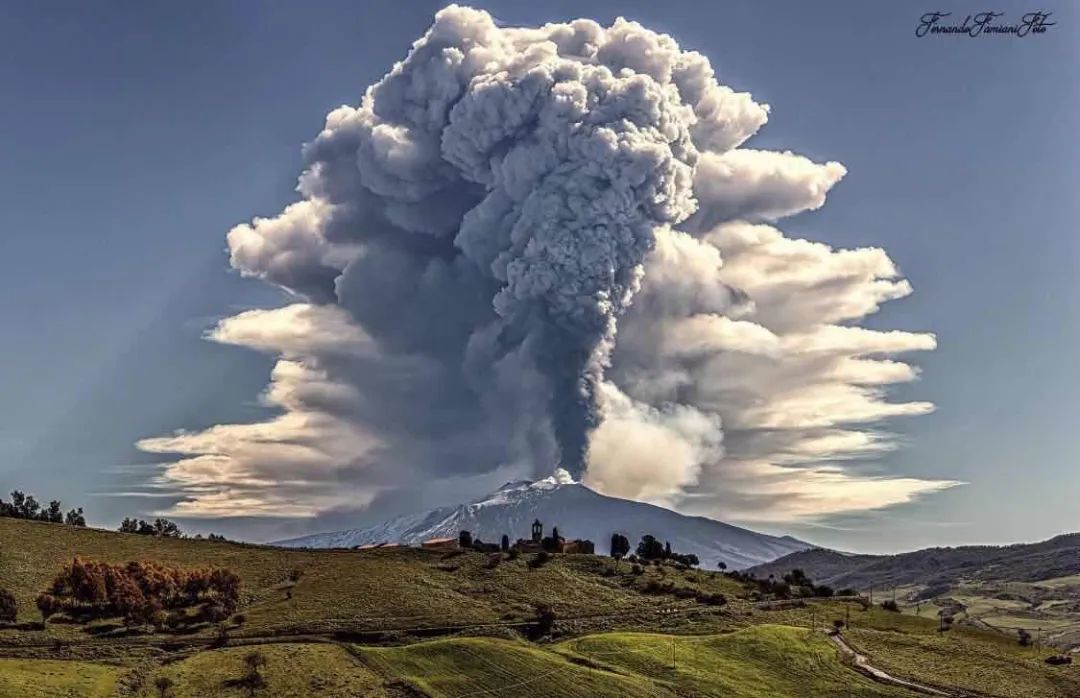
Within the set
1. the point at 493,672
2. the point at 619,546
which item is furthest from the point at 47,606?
the point at 619,546

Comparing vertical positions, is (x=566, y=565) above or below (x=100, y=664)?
above

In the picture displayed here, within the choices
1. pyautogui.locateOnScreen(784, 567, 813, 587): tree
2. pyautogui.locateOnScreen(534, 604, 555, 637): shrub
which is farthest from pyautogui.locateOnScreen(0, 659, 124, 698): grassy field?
pyautogui.locateOnScreen(784, 567, 813, 587): tree

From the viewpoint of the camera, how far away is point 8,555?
412ft

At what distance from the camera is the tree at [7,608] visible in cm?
10044

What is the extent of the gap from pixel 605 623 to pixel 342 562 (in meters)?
40.7

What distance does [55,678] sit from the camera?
78.7 metres

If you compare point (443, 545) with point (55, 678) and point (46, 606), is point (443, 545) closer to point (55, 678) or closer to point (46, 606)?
point (46, 606)

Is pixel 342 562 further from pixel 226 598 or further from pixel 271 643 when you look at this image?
pixel 271 643

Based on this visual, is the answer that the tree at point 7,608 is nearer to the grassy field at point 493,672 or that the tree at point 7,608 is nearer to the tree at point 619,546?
the grassy field at point 493,672

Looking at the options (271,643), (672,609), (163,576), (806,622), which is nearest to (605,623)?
(672,609)

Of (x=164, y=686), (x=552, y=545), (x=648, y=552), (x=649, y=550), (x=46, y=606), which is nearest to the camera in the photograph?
(x=164, y=686)

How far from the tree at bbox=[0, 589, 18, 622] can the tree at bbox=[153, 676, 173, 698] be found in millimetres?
29781

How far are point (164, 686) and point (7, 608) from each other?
33.1 meters

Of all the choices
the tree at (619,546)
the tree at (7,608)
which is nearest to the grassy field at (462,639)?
the tree at (7,608)
